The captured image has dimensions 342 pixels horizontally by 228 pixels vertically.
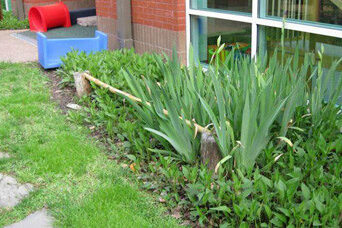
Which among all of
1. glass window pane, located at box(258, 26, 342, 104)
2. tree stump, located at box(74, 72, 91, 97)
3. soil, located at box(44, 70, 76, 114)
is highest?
glass window pane, located at box(258, 26, 342, 104)

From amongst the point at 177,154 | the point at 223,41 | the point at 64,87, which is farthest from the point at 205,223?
the point at 64,87

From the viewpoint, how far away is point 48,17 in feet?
34.1

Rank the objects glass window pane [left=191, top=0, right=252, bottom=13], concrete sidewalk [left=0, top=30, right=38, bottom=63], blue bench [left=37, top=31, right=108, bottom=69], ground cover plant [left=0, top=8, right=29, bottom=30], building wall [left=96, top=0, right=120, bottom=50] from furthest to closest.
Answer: ground cover plant [left=0, top=8, right=29, bottom=30]
concrete sidewalk [left=0, top=30, right=38, bottom=63]
building wall [left=96, top=0, right=120, bottom=50]
blue bench [left=37, top=31, right=108, bottom=69]
glass window pane [left=191, top=0, right=252, bottom=13]

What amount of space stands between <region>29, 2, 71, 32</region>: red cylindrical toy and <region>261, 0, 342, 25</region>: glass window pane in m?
6.52

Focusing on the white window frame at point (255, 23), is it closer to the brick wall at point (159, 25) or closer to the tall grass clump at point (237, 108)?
the brick wall at point (159, 25)

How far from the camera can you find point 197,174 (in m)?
3.49

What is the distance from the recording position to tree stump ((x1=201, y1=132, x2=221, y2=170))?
11.1ft

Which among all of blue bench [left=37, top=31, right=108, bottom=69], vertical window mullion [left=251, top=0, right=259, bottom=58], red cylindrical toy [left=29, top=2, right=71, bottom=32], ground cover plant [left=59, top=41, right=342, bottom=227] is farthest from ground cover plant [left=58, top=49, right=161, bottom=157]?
red cylindrical toy [left=29, top=2, right=71, bottom=32]

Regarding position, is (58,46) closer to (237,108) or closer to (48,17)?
(48,17)

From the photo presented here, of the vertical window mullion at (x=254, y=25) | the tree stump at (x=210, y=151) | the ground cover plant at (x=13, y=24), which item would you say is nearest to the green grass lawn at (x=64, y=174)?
the tree stump at (x=210, y=151)

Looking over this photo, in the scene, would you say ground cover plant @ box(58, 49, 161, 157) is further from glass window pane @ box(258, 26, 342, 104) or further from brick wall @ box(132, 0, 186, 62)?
glass window pane @ box(258, 26, 342, 104)

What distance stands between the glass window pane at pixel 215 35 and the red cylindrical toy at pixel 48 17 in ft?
17.2

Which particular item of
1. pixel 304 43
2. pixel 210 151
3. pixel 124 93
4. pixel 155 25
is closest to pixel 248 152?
pixel 210 151

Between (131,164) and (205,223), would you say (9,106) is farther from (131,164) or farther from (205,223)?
(205,223)
